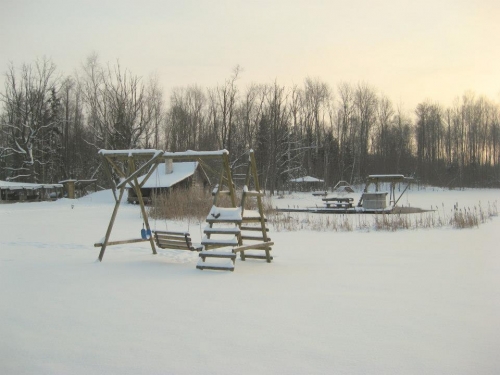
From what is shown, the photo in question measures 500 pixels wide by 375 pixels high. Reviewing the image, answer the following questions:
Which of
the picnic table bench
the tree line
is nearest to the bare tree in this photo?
the tree line

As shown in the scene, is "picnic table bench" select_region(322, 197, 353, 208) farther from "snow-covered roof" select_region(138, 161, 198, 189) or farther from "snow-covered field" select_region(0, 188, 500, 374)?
"snow-covered field" select_region(0, 188, 500, 374)

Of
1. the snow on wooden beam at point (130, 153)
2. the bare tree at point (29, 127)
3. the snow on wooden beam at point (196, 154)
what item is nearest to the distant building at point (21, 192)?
the bare tree at point (29, 127)

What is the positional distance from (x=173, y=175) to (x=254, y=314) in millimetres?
28604

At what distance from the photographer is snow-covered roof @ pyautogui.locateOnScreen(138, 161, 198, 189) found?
103 ft

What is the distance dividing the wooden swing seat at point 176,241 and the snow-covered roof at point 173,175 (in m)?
22.5

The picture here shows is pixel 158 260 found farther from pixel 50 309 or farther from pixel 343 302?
pixel 343 302

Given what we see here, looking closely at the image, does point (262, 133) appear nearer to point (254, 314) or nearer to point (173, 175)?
point (173, 175)

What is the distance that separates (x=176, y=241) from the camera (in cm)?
839

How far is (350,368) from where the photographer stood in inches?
142

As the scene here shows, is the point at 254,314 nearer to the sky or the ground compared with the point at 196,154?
nearer to the ground

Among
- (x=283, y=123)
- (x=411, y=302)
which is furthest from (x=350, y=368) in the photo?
(x=283, y=123)

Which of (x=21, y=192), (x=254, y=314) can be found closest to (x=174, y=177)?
(x=21, y=192)

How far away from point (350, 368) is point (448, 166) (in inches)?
2330

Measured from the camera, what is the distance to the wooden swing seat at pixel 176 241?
8039mm
